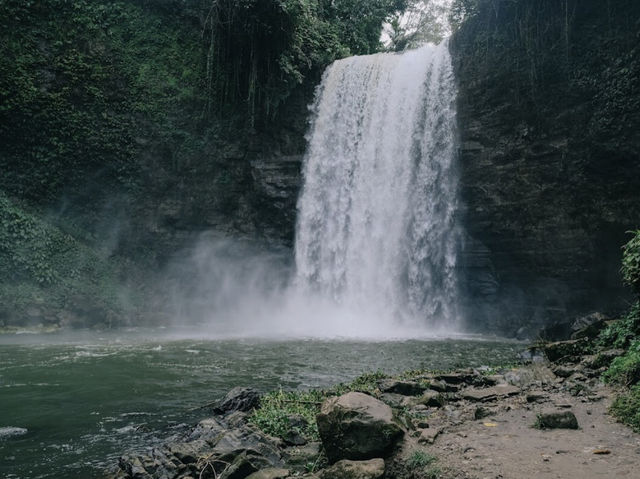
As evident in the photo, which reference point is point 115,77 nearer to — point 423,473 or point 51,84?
point 51,84

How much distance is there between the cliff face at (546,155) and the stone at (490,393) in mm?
10216

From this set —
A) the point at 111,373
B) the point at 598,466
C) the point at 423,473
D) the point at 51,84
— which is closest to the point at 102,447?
the point at 423,473

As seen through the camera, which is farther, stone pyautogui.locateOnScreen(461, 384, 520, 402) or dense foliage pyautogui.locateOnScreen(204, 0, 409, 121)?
dense foliage pyautogui.locateOnScreen(204, 0, 409, 121)

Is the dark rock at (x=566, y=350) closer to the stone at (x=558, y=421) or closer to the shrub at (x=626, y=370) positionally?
the shrub at (x=626, y=370)

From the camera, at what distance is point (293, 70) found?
20.1 meters

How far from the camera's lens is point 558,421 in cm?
459

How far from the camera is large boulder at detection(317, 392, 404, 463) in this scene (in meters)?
4.00

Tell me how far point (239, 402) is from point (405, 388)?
239cm

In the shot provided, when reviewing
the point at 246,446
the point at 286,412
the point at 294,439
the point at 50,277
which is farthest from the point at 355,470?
the point at 50,277

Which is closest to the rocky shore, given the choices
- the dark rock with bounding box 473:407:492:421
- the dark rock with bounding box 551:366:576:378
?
the dark rock with bounding box 473:407:492:421

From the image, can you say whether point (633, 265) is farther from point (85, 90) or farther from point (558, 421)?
point (85, 90)

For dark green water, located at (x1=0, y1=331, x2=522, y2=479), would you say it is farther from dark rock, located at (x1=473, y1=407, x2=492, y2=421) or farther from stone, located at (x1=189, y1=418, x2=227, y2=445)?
dark rock, located at (x1=473, y1=407, x2=492, y2=421)

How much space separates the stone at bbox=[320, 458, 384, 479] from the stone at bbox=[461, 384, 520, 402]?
275cm

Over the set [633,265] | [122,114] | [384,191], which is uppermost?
[122,114]
